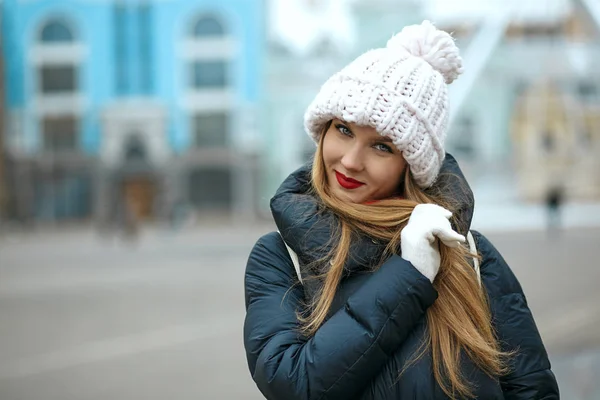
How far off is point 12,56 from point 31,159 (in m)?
4.59

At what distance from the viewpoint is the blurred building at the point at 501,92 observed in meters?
28.9

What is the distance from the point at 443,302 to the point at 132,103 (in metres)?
32.0

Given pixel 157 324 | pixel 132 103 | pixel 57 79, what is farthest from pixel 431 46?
pixel 57 79

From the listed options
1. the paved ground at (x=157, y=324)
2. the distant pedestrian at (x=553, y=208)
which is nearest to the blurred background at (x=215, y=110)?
the distant pedestrian at (x=553, y=208)

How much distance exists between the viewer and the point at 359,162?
158 centimetres

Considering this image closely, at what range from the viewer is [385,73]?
1.59 meters

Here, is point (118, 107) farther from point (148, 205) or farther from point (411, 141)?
point (411, 141)

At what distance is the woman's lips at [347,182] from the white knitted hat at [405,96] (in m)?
0.12

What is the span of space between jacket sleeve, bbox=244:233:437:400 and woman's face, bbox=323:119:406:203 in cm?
20

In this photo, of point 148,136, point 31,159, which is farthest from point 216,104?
point 31,159

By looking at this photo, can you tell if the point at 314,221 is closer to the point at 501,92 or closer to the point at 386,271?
the point at 386,271

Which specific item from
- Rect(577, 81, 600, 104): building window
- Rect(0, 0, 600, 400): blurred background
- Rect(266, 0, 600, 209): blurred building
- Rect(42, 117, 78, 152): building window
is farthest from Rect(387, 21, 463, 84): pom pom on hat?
Rect(42, 117, 78, 152): building window

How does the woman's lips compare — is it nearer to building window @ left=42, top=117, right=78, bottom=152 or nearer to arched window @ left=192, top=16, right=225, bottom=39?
arched window @ left=192, top=16, right=225, bottom=39

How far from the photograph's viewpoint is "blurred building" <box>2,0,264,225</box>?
1258 inches
